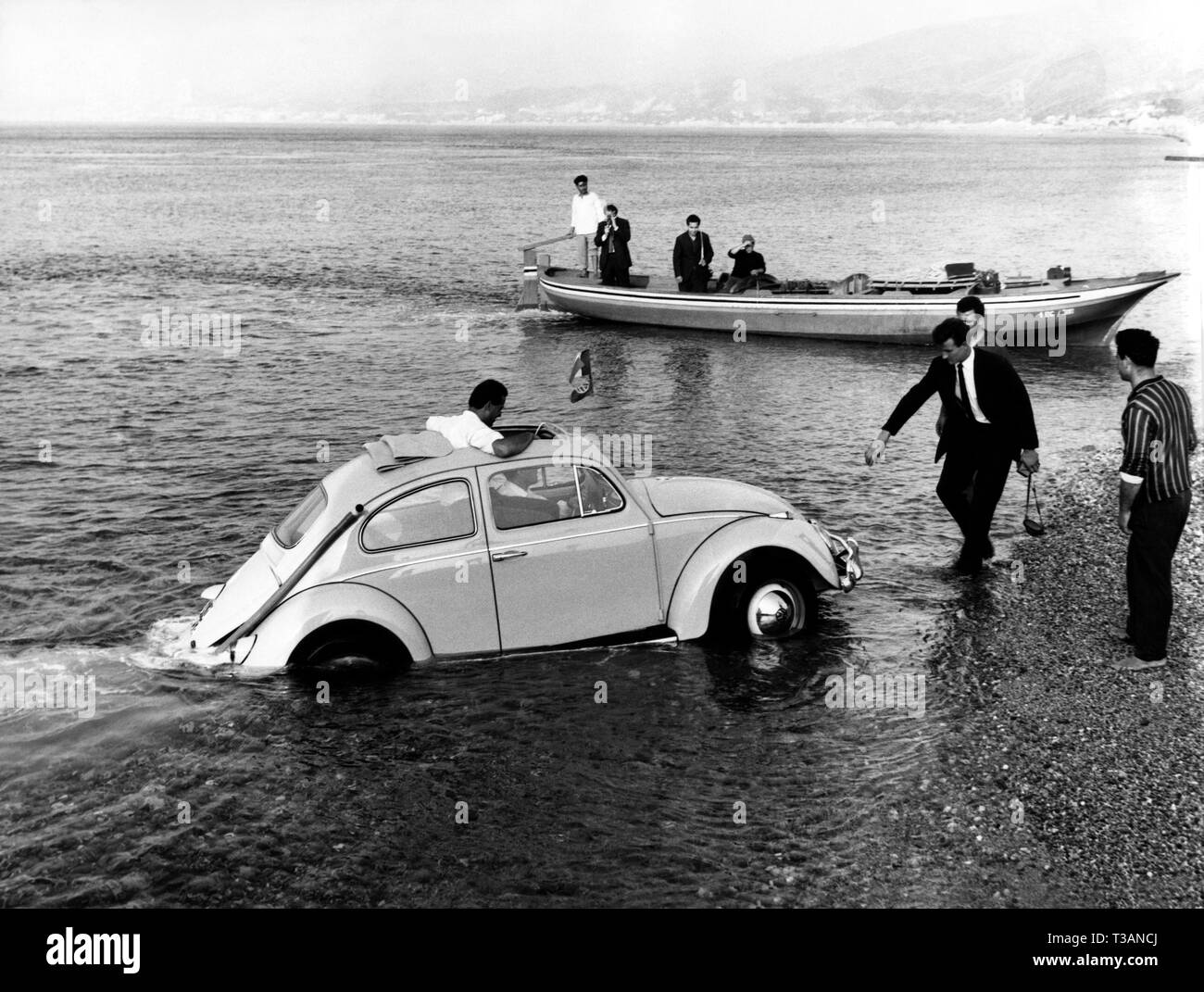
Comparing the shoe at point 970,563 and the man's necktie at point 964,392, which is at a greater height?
the man's necktie at point 964,392

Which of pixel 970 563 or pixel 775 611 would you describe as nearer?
pixel 775 611

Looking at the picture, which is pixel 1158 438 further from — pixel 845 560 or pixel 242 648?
pixel 242 648

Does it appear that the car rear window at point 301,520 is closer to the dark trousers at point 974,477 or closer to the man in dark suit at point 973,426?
the man in dark suit at point 973,426

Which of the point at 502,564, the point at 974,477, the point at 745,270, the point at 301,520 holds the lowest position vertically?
the point at 502,564

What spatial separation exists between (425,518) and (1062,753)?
4.61 m

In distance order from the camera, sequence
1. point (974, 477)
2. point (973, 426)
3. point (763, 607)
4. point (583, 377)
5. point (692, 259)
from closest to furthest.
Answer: point (763, 607) < point (583, 377) < point (973, 426) < point (974, 477) < point (692, 259)

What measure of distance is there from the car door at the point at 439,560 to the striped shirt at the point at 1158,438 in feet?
14.9

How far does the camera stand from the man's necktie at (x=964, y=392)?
1035cm

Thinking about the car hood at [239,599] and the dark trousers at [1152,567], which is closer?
the dark trousers at [1152,567]

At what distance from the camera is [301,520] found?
895 centimetres

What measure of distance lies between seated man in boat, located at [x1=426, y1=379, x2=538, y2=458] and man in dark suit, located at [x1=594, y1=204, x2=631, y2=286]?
17434 mm

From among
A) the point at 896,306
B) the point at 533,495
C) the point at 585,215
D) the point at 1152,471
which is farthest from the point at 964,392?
the point at 585,215

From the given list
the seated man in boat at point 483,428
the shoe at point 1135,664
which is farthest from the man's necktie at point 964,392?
the seated man in boat at point 483,428
